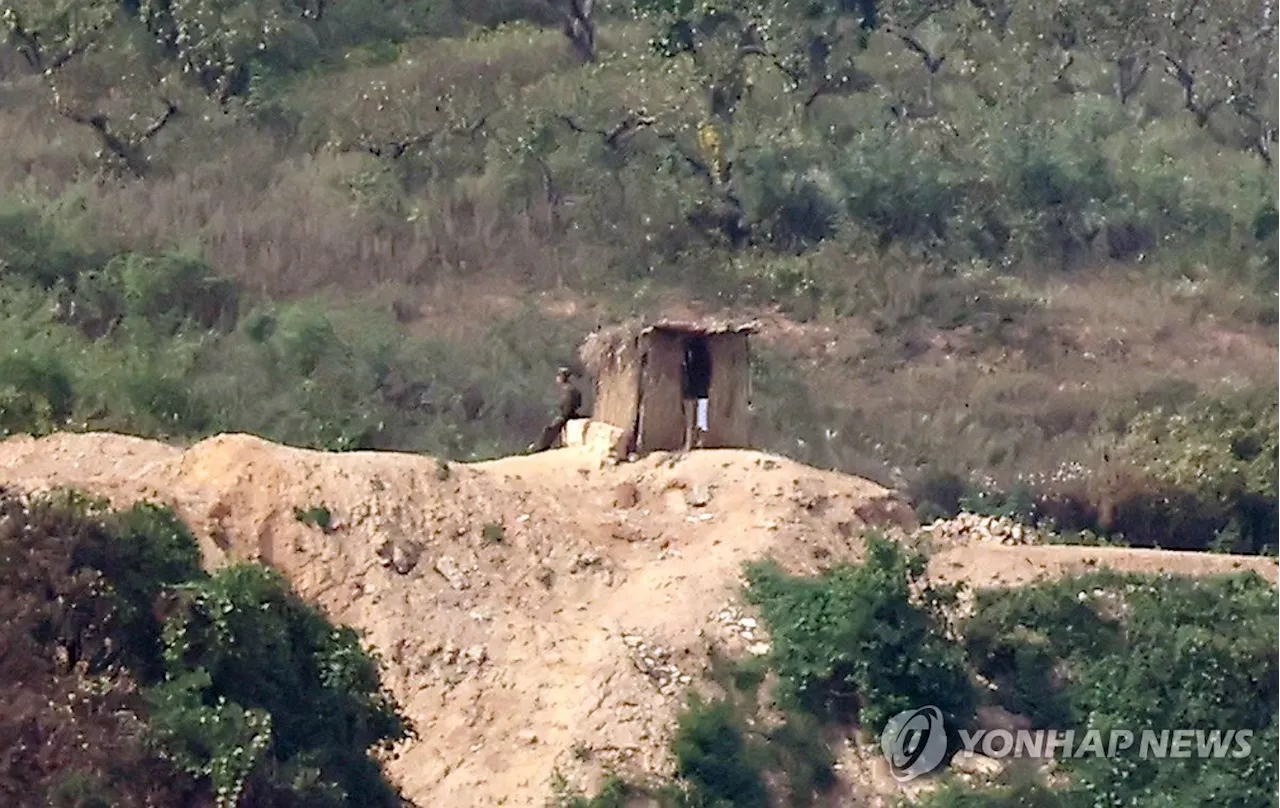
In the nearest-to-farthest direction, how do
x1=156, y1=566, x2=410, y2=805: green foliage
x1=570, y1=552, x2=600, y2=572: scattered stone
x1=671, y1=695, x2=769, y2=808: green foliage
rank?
x1=156, y1=566, x2=410, y2=805: green foliage → x1=671, y1=695, x2=769, y2=808: green foliage → x1=570, y1=552, x2=600, y2=572: scattered stone

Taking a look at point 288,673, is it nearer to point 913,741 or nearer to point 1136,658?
point 913,741

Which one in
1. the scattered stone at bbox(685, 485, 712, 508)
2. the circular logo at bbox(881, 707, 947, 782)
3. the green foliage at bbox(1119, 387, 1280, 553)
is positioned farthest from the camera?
the green foliage at bbox(1119, 387, 1280, 553)

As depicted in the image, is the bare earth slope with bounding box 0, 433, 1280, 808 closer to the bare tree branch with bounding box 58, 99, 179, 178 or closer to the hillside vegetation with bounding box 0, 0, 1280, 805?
the hillside vegetation with bounding box 0, 0, 1280, 805

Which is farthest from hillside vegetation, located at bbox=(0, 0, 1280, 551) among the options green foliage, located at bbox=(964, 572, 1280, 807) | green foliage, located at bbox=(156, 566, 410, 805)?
green foliage, located at bbox=(156, 566, 410, 805)

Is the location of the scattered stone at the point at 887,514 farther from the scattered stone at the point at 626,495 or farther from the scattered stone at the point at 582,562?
the scattered stone at the point at 582,562

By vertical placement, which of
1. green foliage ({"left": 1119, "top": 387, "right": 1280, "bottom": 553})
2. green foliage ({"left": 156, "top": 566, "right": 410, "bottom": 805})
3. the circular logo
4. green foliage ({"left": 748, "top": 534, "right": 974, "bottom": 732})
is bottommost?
green foliage ({"left": 1119, "top": 387, "right": 1280, "bottom": 553})

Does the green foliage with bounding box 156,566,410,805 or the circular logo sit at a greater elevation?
the green foliage with bounding box 156,566,410,805

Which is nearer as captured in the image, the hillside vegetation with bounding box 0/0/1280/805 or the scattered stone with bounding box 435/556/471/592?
the scattered stone with bounding box 435/556/471/592

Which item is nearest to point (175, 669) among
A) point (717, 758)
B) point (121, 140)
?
point (717, 758)
